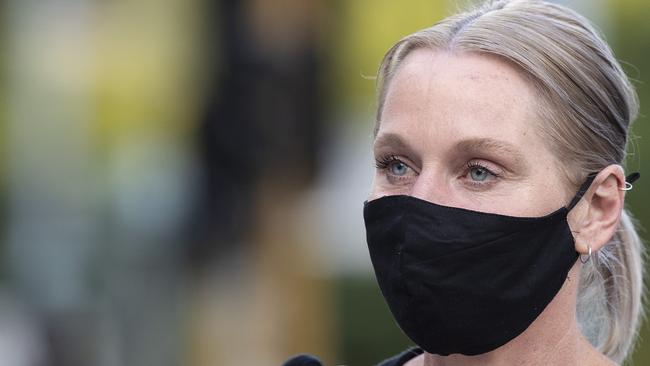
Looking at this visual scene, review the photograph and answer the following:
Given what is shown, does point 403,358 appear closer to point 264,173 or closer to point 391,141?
point 391,141

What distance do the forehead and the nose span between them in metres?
0.09

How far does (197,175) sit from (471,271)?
588 centimetres

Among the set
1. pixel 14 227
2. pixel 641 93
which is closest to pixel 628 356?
pixel 641 93

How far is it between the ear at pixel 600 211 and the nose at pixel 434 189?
1.10ft

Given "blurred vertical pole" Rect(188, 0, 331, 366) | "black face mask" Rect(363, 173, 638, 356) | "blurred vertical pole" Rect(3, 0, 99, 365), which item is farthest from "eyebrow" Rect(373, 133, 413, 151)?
"blurred vertical pole" Rect(3, 0, 99, 365)

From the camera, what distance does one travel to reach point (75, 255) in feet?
45.2

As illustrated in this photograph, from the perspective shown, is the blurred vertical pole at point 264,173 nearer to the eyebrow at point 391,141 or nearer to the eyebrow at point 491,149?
the eyebrow at point 391,141

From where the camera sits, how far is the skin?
3262 mm

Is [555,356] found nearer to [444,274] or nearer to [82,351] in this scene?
[444,274]

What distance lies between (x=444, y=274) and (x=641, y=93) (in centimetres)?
669

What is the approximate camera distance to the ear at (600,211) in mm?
3395

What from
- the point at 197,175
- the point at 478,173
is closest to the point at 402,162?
the point at 478,173

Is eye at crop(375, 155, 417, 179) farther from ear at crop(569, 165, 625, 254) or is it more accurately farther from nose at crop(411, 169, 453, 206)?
ear at crop(569, 165, 625, 254)

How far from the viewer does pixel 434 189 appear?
3.31m
